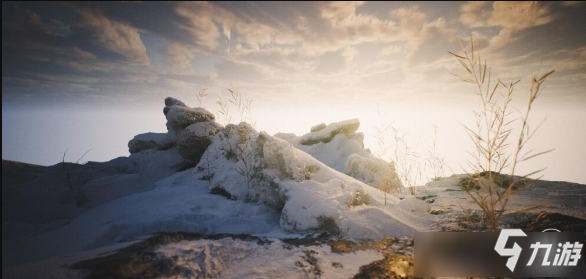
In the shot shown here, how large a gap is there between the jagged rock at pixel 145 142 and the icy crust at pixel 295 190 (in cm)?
274

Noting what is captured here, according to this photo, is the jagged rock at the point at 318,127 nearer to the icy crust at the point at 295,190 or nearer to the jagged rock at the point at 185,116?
the jagged rock at the point at 185,116

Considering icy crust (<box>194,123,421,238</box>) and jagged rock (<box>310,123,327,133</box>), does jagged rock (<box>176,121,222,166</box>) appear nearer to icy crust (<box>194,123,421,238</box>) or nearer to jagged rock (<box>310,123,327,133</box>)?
icy crust (<box>194,123,421,238</box>)

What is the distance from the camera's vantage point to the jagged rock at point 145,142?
691cm

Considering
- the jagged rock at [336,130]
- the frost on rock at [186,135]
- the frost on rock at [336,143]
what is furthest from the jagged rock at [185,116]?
the jagged rock at [336,130]

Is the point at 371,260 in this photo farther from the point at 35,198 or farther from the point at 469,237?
the point at 35,198

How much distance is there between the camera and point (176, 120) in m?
6.22

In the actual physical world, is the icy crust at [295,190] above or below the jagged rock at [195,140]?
below

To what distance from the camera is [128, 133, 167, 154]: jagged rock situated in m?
6.91

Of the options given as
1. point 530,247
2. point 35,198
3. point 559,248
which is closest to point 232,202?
point 35,198

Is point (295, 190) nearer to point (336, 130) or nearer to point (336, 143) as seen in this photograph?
point (336, 143)

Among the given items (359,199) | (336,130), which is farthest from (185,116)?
(336,130)

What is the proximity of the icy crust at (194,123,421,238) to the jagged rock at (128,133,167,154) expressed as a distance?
274 cm

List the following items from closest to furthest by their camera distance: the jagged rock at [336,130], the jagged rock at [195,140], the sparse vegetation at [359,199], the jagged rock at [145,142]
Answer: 1. the sparse vegetation at [359,199]
2. the jagged rock at [195,140]
3. the jagged rock at [145,142]
4. the jagged rock at [336,130]

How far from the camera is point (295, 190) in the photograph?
136 inches
